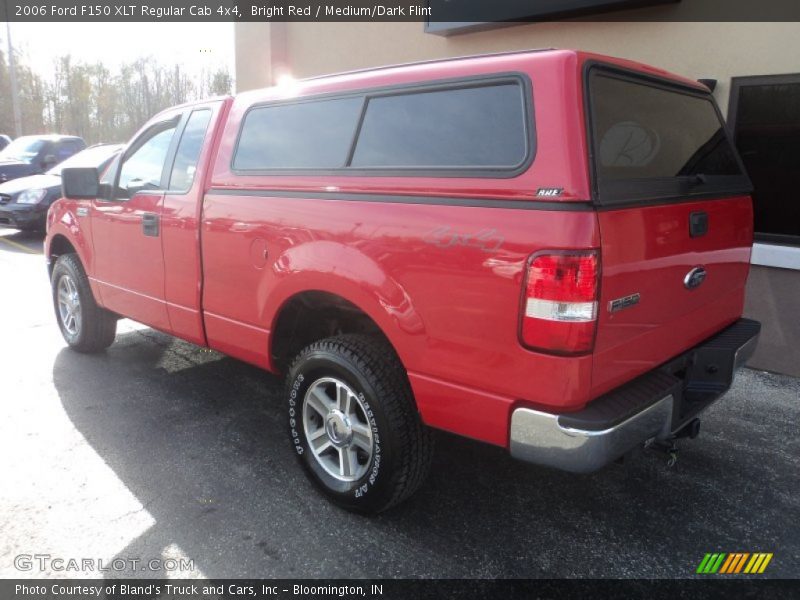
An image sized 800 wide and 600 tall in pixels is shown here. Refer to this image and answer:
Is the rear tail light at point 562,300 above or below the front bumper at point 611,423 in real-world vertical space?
above

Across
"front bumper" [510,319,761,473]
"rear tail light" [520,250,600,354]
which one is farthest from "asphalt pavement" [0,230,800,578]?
"rear tail light" [520,250,600,354]

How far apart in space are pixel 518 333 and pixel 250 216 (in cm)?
168

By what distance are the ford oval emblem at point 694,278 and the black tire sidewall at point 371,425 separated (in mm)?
1415

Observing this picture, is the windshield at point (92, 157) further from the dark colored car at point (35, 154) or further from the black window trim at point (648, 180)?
the black window trim at point (648, 180)

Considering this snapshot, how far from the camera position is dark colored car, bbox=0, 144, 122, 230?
35.1 feet

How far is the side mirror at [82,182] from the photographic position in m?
4.37

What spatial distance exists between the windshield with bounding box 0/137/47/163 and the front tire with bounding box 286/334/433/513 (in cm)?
1262

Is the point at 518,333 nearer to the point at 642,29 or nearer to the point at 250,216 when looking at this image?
the point at 250,216

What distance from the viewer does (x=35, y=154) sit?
13.0 meters

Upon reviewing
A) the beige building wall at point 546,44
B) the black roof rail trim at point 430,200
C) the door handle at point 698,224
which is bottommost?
the door handle at point 698,224

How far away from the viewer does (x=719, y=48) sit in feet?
16.9

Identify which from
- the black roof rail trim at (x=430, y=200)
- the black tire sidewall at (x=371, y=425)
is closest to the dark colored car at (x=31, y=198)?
the black roof rail trim at (x=430, y=200)

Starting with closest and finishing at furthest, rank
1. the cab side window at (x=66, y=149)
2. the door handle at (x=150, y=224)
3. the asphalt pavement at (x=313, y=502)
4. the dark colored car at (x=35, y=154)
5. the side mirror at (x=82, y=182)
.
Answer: the asphalt pavement at (x=313, y=502)
the door handle at (x=150, y=224)
the side mirror at (x=82, y=182)
the dark colored car at (x=35, y=154)
the cab side window at (x=66, y=149)

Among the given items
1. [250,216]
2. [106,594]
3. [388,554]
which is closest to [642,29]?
[250,216]
